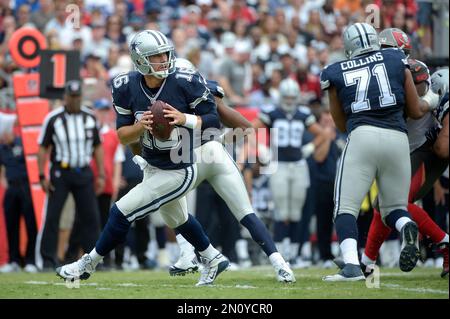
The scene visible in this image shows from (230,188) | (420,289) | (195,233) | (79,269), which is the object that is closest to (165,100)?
(230,188)

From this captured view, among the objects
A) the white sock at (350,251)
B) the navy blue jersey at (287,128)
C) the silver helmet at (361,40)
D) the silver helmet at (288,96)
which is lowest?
the white sock at (350,251)

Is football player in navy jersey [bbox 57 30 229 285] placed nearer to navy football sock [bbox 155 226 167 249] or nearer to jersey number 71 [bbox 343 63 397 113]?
jersey number 71 [bbox 343 63 397 113]

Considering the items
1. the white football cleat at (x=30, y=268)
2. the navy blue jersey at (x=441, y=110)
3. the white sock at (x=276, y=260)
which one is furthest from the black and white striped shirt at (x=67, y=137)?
the navy blue jersey at (x=441, y=110)

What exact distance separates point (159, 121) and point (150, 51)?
522mm

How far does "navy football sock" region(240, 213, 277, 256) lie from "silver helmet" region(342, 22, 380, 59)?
137 centimetres

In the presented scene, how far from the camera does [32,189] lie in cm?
1082

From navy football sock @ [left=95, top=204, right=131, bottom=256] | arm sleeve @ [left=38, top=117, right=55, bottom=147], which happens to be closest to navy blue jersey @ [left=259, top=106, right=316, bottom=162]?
arm sleeve @ [left=38, top=117, right=55, bottom=147]

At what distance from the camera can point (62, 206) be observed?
33.6ft

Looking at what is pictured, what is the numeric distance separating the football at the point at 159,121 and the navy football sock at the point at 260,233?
996mm

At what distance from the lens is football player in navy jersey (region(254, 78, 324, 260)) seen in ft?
37.4

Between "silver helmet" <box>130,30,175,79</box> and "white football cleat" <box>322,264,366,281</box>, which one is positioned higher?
"silver helmet" <box>130,30,175,79</box>

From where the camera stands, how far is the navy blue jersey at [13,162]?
1099 cm

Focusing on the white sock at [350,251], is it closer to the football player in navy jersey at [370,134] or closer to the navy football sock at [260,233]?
the football player in navy jersey at [370,134]
